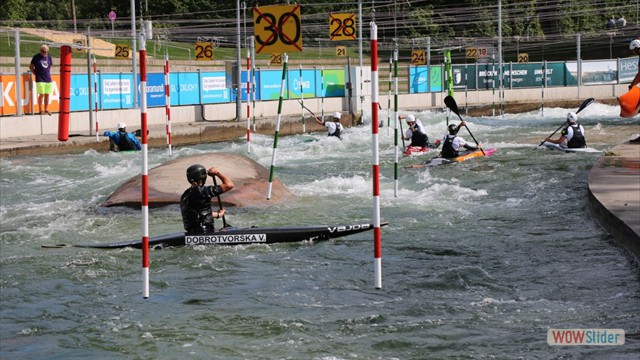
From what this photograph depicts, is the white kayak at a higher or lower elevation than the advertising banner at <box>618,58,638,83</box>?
lower

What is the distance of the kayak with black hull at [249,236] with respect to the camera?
39.2 ft

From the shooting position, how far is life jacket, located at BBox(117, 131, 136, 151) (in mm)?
22469

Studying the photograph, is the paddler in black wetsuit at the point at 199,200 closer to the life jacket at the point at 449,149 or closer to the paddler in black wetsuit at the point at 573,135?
the life jacket at the point at 449,149

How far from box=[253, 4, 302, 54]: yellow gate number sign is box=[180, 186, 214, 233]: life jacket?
5.92m

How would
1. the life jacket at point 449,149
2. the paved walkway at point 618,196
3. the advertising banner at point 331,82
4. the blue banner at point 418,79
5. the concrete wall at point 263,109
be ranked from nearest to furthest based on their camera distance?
the paved walkway at point 618,196 → the life jacket at point 449,149 → the concrete wall at point 263,109 → the advertising banner at point 331,82 → the blue banner at point 418,79

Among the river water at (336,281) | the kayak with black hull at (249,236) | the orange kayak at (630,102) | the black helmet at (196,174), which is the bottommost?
the river water at (336,281)

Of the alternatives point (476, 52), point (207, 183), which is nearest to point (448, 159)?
point (207, 183)

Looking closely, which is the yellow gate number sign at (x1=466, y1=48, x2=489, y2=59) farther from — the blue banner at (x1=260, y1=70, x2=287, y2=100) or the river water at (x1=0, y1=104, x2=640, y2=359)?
the river water at (x1=0, y1=104, x2=640, y2=359)

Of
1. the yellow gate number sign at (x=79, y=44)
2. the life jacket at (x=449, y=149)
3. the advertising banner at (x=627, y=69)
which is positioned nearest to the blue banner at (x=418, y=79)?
the advertising banner at (x=627, y=69)

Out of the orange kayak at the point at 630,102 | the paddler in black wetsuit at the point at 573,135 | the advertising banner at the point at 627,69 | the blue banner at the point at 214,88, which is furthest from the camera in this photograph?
the advertising banner at the point at 627,69

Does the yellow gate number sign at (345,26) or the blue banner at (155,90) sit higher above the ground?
the yellow gate number sign at (345,26)

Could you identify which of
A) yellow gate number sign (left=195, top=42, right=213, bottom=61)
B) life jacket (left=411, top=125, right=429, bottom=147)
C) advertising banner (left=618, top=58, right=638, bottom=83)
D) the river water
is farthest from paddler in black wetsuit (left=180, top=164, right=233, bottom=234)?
advertising banner (left=618, top=58, right=638, bottom=83)

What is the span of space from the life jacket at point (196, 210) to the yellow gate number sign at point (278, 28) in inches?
233

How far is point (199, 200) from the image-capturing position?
11.7 m
